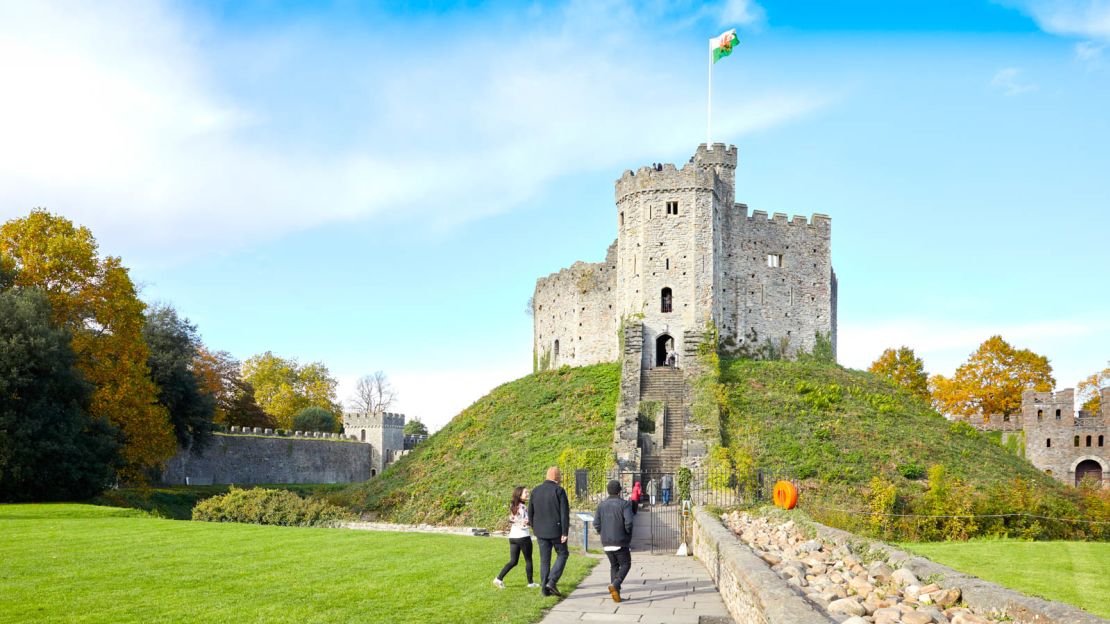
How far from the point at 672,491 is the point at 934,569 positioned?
17876mm

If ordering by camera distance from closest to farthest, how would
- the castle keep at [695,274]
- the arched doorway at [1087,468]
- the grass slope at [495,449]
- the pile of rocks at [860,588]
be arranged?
the pile of rocks at [860,588]
the grass slope at [495,449]
the castle keep at [695,274]
the arched doorway at [1087,468]

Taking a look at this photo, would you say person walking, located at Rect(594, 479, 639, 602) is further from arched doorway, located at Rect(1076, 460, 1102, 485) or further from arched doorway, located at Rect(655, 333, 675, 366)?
arched doorway, located at Rect(1076, 460, 1102, 485)

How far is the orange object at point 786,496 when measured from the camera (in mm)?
17236

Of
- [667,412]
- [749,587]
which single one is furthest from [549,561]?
[667,412]

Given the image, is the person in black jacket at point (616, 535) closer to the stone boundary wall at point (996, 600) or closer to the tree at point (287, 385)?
the stone boundary wall at point (996, 600)

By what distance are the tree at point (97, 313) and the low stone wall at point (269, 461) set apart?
1225 cm

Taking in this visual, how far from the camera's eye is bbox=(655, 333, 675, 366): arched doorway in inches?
1533

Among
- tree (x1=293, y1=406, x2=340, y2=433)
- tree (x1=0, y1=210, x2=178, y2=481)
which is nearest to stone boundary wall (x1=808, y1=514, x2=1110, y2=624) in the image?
tree (x1=0, y1=210, x2=178, y2=481)

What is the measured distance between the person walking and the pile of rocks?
1.89 meters

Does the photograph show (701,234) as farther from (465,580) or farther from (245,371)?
(245,371)

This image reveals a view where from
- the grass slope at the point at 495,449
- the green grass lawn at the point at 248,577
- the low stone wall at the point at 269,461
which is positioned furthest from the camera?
the low stone wall at the point at 269,461

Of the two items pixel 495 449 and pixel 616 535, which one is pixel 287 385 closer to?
pixel 495 449

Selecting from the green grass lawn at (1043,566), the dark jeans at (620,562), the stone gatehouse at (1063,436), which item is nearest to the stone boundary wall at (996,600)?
the green grass lawn at (1043,566)

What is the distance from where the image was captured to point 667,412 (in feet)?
110
